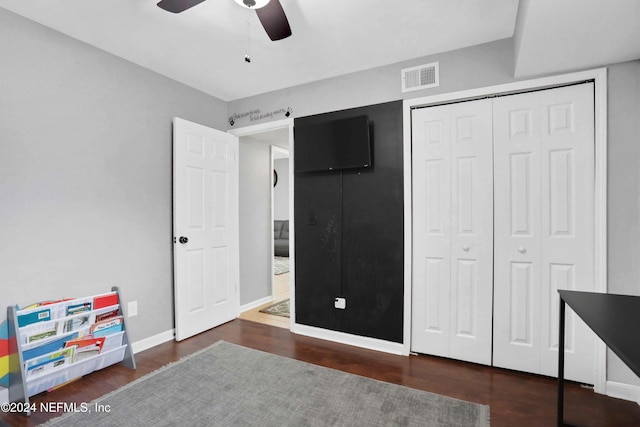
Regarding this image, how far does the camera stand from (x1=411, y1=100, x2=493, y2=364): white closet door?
247cm

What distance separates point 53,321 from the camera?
82.0 inches

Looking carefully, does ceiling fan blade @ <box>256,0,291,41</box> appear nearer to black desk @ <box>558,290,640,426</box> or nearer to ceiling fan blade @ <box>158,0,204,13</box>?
ceiling fan blade @ <box>158,0,204,13</box>

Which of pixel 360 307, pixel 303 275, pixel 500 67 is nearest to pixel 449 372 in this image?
pixel 360 307

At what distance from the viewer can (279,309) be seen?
400cm

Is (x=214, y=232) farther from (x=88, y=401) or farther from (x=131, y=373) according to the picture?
(x=88, y=401)

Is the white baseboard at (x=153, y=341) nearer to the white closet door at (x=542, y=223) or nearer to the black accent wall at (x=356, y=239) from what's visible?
the black accent wall at (x=356, y=239)

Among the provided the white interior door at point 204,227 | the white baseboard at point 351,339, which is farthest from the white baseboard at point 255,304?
the white baseboard at point 351,339

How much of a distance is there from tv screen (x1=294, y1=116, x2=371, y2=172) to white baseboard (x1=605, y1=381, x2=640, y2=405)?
2243 millimetres

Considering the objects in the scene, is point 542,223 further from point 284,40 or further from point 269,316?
point 269,316

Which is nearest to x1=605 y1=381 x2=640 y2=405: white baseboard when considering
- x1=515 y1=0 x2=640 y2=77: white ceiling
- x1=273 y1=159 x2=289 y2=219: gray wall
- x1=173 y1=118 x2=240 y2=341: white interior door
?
x1=515 y1=0 x2=640 y2=77: white ceiling

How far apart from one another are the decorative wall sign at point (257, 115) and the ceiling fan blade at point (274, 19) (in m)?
1.40

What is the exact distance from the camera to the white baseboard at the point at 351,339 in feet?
9.02

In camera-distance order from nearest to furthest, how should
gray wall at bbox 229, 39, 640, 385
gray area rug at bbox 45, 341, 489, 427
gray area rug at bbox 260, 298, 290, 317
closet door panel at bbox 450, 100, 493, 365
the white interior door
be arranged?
1. gray area rug at bbox 45, 341, 489, 427
2. gray wall at bbox 229, 39, 640, 385
3. closet door panel at bbox 450, 100, 493, 365
4. the white interior door
5. gray area rug at bbox 260, 298, 290, 317

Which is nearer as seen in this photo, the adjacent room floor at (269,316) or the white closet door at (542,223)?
the white closet door at (542,223)
